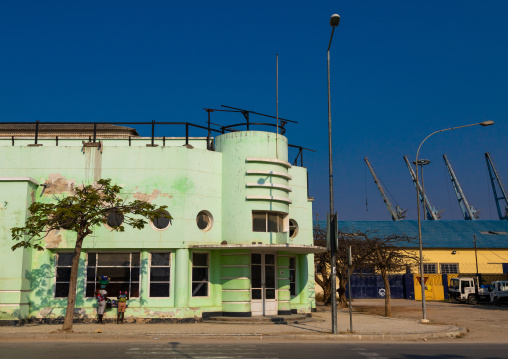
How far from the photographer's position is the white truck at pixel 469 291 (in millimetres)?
45906

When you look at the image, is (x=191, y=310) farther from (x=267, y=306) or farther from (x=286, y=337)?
(x=286, y=337)

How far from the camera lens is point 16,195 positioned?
22.3 meters

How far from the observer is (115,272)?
2320 cm

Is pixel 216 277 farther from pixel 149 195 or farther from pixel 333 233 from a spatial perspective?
pixel 333 233

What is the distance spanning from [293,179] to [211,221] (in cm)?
563

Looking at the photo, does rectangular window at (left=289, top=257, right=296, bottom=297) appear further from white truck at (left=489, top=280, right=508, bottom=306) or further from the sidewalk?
white truck at (left=489, top=280, right=508, bottom=306)

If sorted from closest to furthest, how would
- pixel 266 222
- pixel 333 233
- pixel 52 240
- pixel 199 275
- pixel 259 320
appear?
pixel 333 233, pixel 259 320, pixel 52 240, pixel 199 275, pixel 266 222

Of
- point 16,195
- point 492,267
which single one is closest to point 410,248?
point 492,267

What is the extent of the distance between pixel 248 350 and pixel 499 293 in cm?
3591

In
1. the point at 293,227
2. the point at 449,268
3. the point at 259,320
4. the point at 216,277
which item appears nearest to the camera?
the point at 259,320

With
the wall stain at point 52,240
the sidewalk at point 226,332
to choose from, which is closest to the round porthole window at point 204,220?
the sidewalk at point 226,332

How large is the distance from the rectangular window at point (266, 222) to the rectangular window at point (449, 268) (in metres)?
39.4

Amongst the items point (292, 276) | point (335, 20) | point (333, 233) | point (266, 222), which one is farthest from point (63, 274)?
point (335, 20)

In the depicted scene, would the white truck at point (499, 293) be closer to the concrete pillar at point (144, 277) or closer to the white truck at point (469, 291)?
the white truck at point (469, 291)
